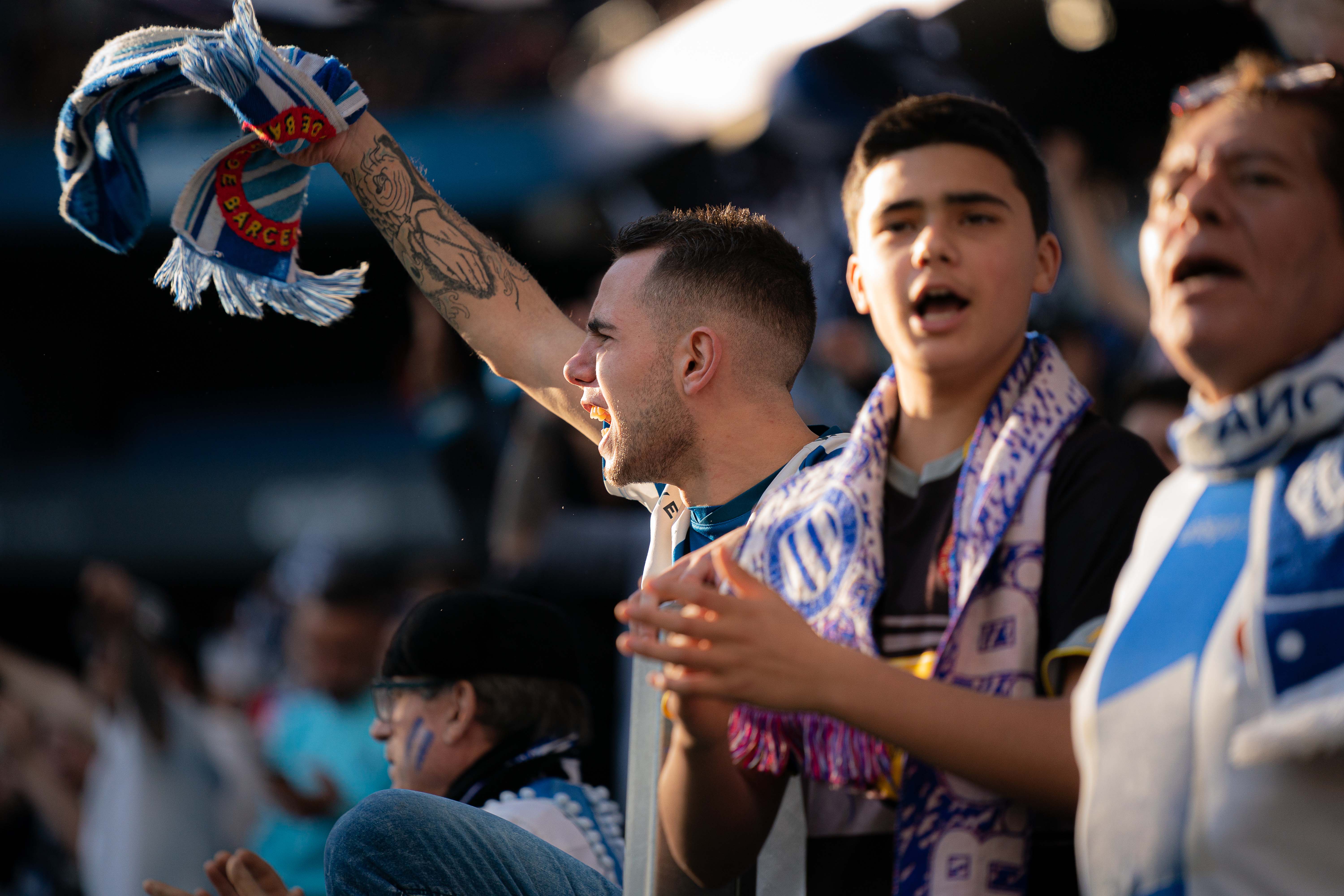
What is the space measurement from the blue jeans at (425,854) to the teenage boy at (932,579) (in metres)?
0.51

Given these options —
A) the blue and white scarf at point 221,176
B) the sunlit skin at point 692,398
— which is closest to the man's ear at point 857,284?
the sunlit skin at point 692,398

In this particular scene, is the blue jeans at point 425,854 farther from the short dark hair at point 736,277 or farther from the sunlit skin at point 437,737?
the short dark hair at point 736,277

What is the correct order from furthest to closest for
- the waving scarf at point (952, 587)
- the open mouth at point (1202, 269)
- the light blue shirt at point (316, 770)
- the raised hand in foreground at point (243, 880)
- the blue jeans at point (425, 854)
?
1. the light blue shirt at point (316, 770)
2. the raised hand in foreground at point (243, 880)
3. the blue jeans at point (425, 854)
4. the waving scarf at point (952, 587)
5. the open mouth at point (1202, 269)

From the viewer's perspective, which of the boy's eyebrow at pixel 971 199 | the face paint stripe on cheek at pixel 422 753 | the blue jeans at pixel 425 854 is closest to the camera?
the boy's eyebrow at pixel 971 199

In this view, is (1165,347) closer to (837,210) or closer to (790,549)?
(790,549)

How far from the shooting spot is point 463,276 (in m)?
2.45

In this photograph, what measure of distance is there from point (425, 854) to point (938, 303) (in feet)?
3.55

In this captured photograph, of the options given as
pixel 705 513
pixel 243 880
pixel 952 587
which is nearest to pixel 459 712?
pixel 243 880

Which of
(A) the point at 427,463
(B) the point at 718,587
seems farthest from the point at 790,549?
(A) the point at 427,463

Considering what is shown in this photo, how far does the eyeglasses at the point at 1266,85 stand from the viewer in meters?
1.07

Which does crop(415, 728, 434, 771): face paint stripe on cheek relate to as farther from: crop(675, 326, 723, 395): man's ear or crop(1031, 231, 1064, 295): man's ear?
crop(1031, 231, 1064, 295): man's ear

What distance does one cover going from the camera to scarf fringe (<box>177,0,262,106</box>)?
205 cm

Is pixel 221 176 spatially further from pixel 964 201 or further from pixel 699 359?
pixel 964 201

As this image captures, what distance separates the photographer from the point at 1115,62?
3.49 m
